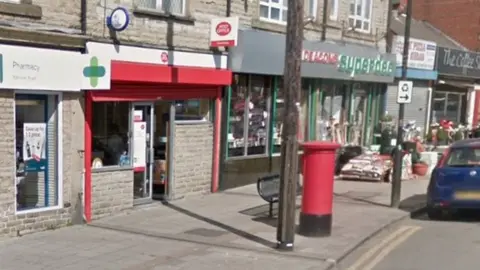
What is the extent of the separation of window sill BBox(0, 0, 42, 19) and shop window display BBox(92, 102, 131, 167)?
1815 millimetres

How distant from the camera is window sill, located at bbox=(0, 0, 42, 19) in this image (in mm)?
7051

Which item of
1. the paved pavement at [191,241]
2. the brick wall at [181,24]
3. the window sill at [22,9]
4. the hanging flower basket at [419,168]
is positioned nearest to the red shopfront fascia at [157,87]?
the brick wall at [181,24]

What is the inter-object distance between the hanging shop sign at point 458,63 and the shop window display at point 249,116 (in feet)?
30.9

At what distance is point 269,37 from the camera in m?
11.9

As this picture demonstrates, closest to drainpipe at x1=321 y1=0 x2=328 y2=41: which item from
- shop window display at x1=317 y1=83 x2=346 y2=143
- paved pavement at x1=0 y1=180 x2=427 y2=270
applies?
shop window display at x1=317 y1=83 x2=346 y2=143

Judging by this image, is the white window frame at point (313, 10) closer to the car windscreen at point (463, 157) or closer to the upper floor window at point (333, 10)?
the upper floor window at point (333, 10)

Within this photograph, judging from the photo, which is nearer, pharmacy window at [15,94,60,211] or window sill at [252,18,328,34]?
pharmacy window at [15,94,60,211]

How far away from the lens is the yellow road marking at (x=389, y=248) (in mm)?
6742

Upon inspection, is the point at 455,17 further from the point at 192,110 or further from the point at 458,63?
the point at 192,110

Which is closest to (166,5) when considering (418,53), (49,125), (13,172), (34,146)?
(49,125)

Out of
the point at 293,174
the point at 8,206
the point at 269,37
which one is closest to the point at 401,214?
the point at 293,174

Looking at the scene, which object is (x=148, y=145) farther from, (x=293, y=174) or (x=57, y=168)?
(x=293, y=174)

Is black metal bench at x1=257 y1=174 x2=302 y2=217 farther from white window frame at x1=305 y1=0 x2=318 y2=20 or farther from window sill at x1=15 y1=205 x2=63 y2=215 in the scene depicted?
white window frame at x1=305 y1=0 x2=318 y2=20

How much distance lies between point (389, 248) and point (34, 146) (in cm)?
549
